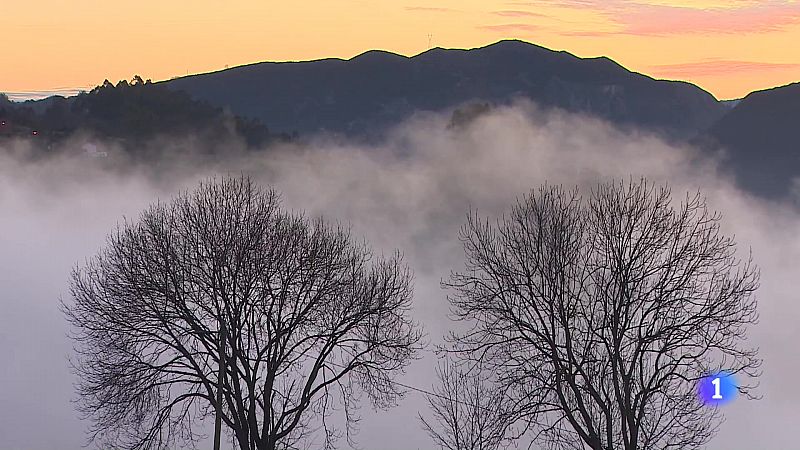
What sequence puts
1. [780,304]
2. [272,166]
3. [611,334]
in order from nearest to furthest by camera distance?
[611,334], [780,304], [272,166]

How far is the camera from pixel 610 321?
3206cm

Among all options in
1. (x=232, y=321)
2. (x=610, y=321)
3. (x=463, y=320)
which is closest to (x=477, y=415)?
(x=463, y=320)

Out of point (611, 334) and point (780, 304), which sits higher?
point (780, 304)

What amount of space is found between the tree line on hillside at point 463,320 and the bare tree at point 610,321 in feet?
0.26

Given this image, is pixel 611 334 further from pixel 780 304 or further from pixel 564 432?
pixel 780 304

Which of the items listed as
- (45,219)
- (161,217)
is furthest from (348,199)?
(161,217)

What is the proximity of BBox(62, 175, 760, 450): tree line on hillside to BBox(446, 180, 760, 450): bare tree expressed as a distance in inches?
3.1

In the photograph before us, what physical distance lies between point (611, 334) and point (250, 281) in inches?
438

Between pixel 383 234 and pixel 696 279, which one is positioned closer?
pixel 696 279

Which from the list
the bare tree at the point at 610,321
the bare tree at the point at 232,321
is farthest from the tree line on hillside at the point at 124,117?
the bare tree at the point at 610,321

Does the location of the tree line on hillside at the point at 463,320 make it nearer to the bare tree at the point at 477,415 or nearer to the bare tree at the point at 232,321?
the bare tree at the point at 232,321

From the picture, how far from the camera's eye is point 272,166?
15350cm

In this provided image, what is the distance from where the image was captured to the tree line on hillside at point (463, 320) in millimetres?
31578

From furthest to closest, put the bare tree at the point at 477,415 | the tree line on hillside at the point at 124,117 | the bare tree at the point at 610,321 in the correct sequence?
the tree line on hillside at the point at 124,117, the bare tree at the point at 477,415, the bare tree at the point at 610,321
